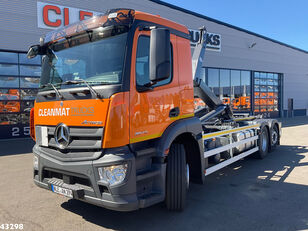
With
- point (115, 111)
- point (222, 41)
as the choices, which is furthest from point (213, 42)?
point (115, 111)

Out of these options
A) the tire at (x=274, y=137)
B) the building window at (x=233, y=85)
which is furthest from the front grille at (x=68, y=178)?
the building window at (x=233, y=85)

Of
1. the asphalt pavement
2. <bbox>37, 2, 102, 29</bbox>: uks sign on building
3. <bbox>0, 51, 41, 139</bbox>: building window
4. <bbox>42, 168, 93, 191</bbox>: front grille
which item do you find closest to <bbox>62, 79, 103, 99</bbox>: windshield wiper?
<bbox>42, 168, 93, 191</bbox>: front grille

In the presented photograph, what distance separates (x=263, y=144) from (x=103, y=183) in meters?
6.11

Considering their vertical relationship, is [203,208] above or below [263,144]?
below

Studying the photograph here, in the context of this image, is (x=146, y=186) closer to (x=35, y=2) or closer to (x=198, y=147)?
(x=198, y=147)

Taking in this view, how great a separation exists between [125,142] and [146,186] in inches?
25.9

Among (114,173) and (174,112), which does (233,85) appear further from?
(114,173)

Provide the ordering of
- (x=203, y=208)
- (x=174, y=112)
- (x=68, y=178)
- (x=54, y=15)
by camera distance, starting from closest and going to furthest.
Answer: (x=68, y=178) → (x=174, y=112) → (x=203, y=208) → (x=54, y=15)

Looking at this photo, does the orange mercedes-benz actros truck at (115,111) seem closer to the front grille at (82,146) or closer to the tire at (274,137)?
the front grille at (82,146)

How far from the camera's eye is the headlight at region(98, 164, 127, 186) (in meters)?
2.67

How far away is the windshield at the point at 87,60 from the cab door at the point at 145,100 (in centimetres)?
20

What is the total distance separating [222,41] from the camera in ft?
62.8

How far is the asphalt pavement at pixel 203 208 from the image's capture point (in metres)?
3.20

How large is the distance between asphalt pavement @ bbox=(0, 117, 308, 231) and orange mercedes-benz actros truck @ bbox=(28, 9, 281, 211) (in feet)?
1.54
